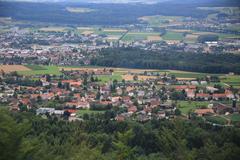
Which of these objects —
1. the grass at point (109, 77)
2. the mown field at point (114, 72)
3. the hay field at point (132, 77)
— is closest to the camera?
the mown field at point (114, 72)

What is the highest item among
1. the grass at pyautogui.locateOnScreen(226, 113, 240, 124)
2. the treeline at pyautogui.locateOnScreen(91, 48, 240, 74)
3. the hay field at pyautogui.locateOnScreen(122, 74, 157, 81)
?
the treeline at pyautogui.locateOnScreen(91, 48, 240, 74)

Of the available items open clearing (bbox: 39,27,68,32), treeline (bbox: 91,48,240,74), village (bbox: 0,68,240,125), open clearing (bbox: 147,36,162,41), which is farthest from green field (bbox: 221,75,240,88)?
open clearing (bbox: 39,27,68,32)

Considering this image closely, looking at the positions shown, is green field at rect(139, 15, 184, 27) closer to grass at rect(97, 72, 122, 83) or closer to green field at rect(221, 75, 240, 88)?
grass at rect(97, 72, 122, 83)

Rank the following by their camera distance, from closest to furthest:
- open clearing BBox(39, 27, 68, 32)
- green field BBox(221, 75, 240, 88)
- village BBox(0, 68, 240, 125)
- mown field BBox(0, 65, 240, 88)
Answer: village BBox(0, 68, 240, 125)
green field BBox(221, 75, 240, 88)
mown field BBox(0, 65, 240, 88)
open clearing BBox(39, 27, 68, 32)

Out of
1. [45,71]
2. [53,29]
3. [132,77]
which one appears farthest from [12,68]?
[53,29]

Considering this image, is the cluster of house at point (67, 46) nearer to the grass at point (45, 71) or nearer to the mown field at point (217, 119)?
the grass at point (45, 71)

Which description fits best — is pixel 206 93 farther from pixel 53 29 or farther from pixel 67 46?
pixel 53 29

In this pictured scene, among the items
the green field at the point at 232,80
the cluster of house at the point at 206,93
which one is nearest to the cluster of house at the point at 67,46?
the green field at the point at 232,80
